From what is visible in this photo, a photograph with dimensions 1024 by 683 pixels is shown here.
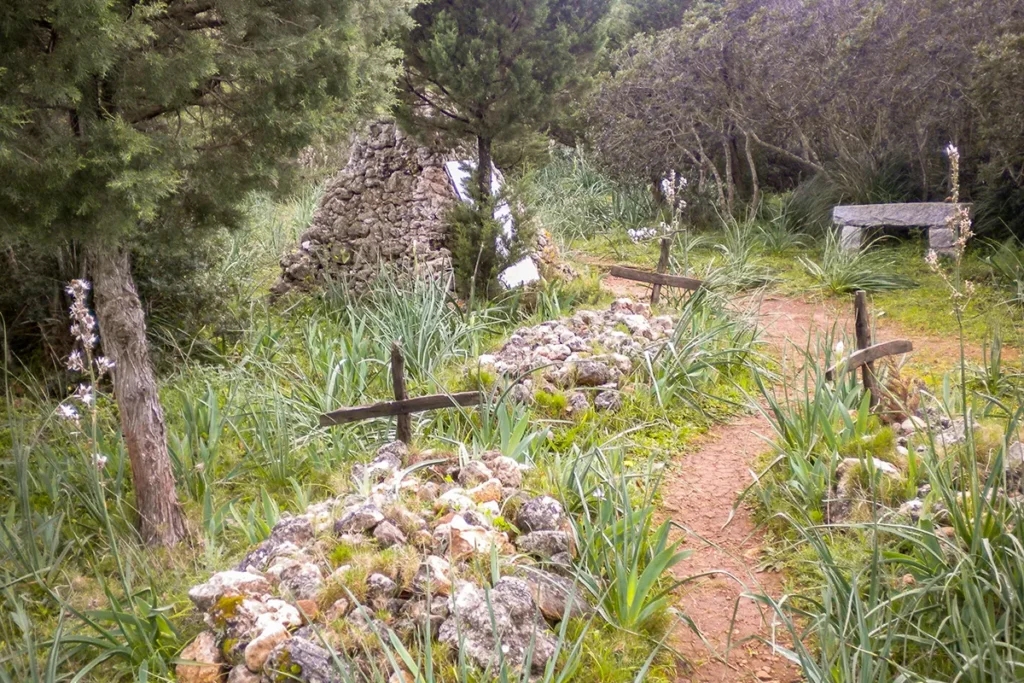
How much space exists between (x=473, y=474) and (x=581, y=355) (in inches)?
84.0

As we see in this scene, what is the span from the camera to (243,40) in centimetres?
357

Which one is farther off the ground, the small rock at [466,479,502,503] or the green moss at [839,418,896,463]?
the small rock at [466,479,502,503]

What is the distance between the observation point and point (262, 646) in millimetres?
2502

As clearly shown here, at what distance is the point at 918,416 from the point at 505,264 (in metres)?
4.01

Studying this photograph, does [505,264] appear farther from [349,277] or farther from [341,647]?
[341,647]

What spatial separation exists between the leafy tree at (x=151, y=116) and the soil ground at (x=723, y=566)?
2518mm

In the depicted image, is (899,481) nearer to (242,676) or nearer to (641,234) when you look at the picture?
(242,676)

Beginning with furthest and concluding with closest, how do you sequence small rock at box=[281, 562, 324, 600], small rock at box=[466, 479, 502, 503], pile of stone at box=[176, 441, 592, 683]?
small rock at box=[466, 479, 502, 503] < small rock at box=[281, 562, 324, 600] < pile of stone at box=[176, 441, 592, 683]

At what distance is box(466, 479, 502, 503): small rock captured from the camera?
3.53m

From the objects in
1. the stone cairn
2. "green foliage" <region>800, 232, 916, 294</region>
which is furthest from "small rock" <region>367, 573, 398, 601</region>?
"green foliage" <region>800, 232, 916, 294</region>

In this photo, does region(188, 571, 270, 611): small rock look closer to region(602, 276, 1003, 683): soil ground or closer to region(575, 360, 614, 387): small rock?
region(602, 276, 1003, 683): soil ground

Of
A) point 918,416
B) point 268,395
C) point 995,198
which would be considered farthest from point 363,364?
point 995,198

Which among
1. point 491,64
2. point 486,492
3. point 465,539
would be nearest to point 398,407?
point 486,492

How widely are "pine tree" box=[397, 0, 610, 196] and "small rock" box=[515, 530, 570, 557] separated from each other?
491cm
